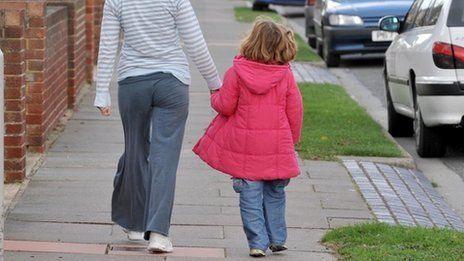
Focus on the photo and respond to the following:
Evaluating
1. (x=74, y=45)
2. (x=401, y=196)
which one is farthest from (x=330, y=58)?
(x=401, y=196)

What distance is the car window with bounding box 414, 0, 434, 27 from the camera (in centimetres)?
1226

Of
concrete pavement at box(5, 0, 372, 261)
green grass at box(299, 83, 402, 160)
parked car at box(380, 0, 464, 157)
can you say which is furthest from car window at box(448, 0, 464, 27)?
concrete pavement at box(5, 0, 372, 261)

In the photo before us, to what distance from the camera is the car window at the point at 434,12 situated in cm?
1170

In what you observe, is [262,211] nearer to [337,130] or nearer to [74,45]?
[337,130]

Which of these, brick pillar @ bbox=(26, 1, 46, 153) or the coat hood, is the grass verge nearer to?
brick pillar @ bbox=(26, 1, 46, 153)

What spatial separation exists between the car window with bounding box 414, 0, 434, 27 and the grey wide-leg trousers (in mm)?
5308

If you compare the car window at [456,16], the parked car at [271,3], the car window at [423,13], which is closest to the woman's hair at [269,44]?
the car window at [456,16]

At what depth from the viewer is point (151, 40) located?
717 cm

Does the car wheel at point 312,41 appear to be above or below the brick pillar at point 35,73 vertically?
below

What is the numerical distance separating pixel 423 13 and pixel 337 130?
1329 mm

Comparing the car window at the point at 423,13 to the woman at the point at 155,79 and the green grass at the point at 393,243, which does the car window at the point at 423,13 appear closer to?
the green grass at the point at 393,243

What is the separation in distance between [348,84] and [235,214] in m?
10.3

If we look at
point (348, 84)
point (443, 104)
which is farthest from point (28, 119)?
point (348, 84)

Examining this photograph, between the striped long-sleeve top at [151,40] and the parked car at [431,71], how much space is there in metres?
4.28
